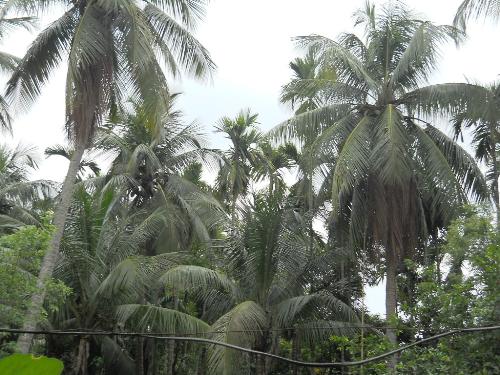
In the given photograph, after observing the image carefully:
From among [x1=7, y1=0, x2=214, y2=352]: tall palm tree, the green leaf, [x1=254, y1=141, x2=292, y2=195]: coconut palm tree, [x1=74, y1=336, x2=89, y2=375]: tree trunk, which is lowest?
the green leaf

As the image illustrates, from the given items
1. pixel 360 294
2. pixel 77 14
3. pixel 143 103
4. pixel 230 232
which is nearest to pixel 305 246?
pixel 230 232

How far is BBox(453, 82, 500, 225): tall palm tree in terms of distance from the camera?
14.7 m

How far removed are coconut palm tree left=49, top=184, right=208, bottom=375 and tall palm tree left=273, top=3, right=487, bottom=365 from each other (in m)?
3.84

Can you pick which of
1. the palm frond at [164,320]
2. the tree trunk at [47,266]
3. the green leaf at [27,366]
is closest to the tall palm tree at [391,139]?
the palm frond at [164,320]

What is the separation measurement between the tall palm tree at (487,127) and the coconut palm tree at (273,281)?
13.1 ft

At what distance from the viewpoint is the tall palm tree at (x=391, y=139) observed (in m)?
14.5

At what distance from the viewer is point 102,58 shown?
13188 millimetres

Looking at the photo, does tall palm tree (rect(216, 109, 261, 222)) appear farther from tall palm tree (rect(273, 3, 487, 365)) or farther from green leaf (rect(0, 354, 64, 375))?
green leaf (rect(0, 354, 64, 375))

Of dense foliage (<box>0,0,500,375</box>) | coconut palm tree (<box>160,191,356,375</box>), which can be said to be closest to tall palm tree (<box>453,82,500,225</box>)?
dense foliage (<box>0,0,500,375</box>)

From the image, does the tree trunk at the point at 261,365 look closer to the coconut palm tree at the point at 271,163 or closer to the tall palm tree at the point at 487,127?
the tall palm tree at the point at 487,127

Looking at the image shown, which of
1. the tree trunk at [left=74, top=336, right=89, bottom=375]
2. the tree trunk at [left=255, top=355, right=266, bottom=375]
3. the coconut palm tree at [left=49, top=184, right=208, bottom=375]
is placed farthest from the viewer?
the tree trunk at [left=74, top=336, right=89, bottom=375]

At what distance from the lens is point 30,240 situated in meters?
10.8

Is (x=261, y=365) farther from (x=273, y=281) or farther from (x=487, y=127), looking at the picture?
(x=487, y=127)

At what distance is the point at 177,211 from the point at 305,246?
194 inches
